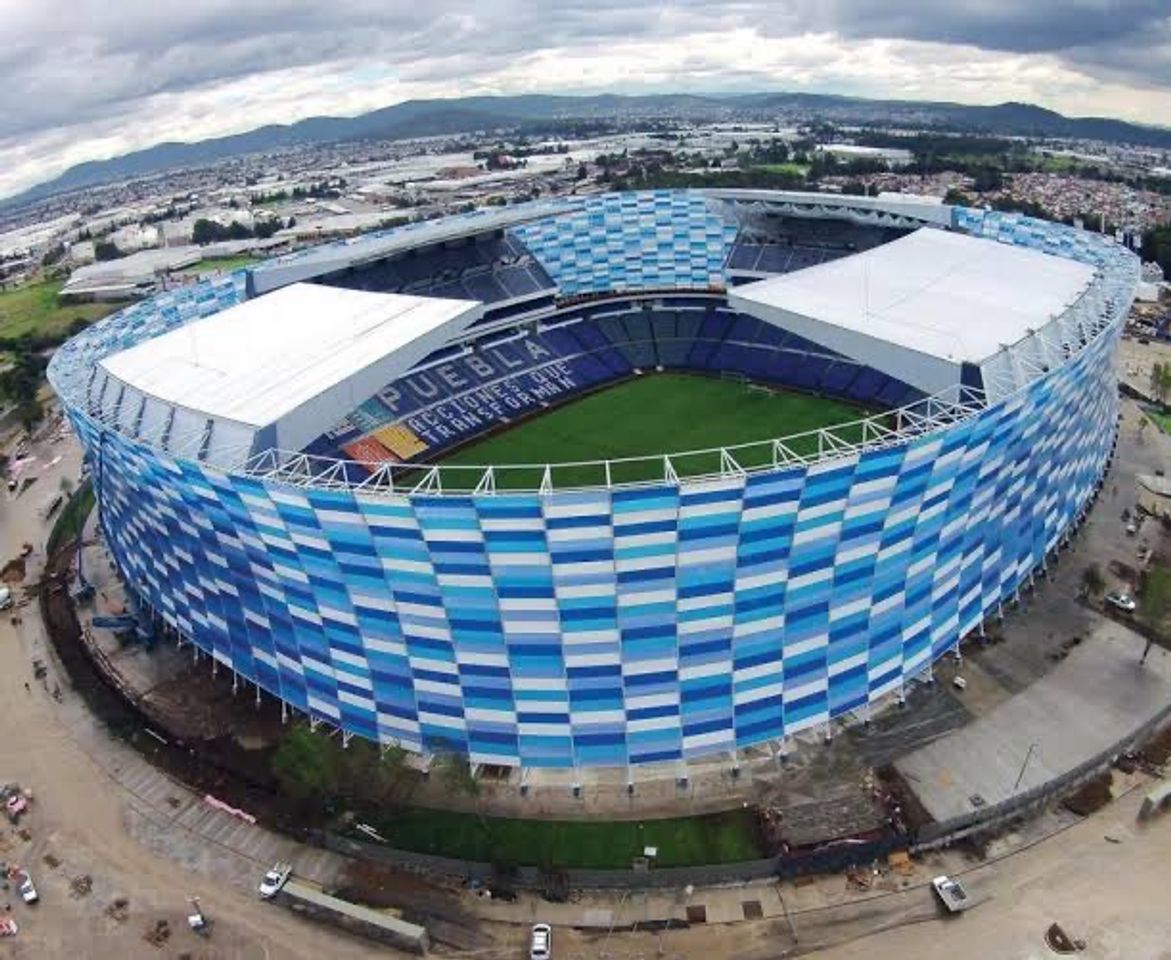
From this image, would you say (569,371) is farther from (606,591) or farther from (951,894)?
(951,894)

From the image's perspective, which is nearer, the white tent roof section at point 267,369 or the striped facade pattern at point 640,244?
the white tent roof section at point 267,369

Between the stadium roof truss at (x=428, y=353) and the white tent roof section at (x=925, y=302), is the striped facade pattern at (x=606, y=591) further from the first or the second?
the white tent roof section at (x=925, y=302)

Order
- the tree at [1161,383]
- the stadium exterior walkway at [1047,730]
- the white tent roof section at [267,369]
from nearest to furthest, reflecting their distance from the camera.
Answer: the stadium exterior walkway at [1047,730] → the white tent roof section at [267,369] → the tree at [1161,383]

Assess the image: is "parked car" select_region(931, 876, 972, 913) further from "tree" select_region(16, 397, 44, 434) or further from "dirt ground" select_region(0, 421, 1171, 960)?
"tree" select_region(16, 397, 44, 434)

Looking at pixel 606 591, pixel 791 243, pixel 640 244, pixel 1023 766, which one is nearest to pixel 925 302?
pixel 1023 766

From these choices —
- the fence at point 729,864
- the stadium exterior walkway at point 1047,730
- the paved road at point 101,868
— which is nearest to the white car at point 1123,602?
the stadium exterior walkway at point 1047,730

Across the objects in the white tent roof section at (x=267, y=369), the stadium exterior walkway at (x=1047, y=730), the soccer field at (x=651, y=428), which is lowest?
the stadium exterior walkway at (x=1047, y=730)

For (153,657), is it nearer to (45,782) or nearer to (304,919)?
(45,782)
